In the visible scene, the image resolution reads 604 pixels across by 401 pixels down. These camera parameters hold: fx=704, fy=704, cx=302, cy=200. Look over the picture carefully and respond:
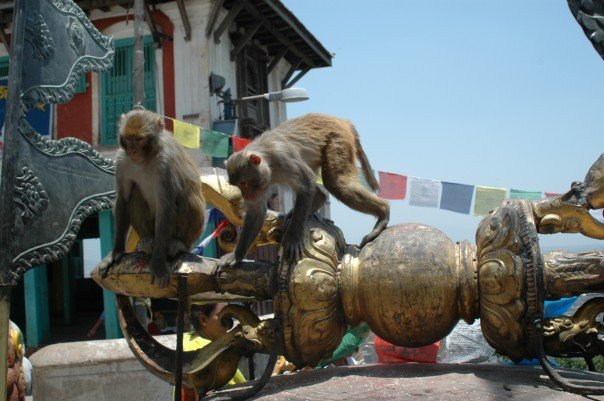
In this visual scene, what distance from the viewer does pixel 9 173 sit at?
121 inches

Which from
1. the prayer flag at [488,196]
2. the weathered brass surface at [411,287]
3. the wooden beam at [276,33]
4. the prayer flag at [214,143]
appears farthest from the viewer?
the wooden beam at [276,33]

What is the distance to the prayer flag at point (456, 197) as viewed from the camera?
36.9 feet

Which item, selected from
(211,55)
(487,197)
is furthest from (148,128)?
(211,55)

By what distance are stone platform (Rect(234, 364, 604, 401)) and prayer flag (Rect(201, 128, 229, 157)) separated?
843 cm

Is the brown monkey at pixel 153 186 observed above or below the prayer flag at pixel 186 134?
below

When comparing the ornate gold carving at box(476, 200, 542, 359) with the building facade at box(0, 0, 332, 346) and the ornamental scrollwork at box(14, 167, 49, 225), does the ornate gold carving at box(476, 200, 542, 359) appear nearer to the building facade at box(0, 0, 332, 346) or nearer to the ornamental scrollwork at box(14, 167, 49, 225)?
the ornamental scrollwork at box(14, 167, 49, 225)

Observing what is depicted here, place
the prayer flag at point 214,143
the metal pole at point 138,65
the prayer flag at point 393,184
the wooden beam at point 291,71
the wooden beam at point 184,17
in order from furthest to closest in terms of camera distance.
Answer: the wooden beam at point 291,71 < the wooden beam at point 184,17 < the prayer flag at point 393,184 < the prayer flag at point 214,143 < the metal pole at point 138,65

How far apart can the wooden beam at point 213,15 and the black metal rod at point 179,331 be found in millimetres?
10969

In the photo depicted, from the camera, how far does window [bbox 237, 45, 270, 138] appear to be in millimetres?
13570

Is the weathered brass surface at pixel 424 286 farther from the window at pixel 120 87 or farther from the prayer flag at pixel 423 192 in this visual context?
the window at pixel 120 87

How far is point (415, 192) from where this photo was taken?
38.0 feet

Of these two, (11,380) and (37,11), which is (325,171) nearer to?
(37,11)

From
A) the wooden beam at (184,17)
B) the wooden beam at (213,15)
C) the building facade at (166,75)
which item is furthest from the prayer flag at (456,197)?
the wooden beam at (184,17)

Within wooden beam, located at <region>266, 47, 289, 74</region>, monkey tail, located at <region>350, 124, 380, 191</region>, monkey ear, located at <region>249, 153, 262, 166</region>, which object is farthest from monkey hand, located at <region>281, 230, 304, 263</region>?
wooden beam, located at <region>266, 47, 289, 74</region>
